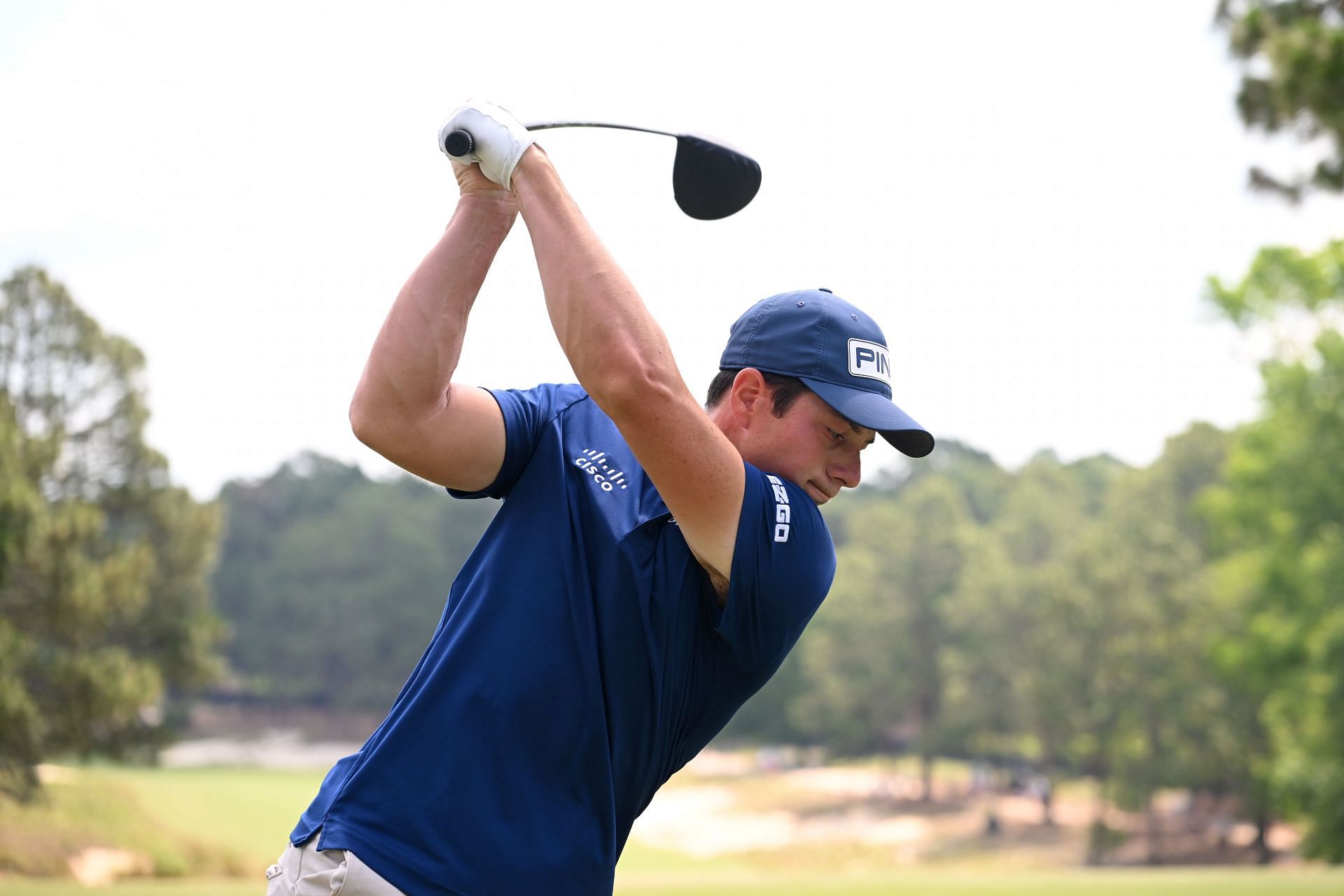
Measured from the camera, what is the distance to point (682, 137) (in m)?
3.02

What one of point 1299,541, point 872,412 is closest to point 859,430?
point 872,412

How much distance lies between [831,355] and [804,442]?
0.17m

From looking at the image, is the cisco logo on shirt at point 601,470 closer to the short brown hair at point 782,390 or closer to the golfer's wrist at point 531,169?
the short brown hair at point 782,390

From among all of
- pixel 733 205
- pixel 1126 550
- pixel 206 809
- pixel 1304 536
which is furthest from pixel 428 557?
pixel 733 205

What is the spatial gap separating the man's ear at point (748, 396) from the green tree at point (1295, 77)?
24.6ft

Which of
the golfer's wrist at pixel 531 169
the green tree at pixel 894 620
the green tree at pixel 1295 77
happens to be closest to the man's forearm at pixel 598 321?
the golfer's wrist at pixel 531 169

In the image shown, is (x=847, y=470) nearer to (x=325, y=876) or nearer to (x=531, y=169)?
(x=531, y=169)

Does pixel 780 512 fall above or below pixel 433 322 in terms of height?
below

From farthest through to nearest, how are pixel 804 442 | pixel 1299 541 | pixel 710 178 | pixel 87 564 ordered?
pixel 1299 541 < pixel 87 564 < pixel 710 178 < pixel 804 442

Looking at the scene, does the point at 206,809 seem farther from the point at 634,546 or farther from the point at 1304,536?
the point at 634,546

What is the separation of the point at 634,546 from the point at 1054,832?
4960 centimetres

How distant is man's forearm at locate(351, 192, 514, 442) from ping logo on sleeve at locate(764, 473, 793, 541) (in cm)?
59

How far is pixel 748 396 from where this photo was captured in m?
2.70

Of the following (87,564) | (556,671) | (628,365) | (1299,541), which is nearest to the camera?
(628,365)
